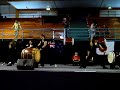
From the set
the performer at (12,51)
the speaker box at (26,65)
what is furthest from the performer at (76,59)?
the speaker box at (26,65)

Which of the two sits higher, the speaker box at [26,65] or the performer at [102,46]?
the performer at [102,46]

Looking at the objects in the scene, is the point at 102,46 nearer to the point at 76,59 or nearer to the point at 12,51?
the point at 76,59

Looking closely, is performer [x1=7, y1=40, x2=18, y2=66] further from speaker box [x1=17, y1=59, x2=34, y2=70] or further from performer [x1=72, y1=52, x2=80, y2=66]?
speaker box [x1=17, y1=59, x2=34, y2=70]

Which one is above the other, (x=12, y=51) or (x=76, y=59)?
(x=12, y=51)

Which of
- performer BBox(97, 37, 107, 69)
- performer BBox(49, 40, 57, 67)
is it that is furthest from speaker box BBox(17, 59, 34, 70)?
performer BBox(49, 40, 57, 67)

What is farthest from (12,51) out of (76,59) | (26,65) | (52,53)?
(26,65)

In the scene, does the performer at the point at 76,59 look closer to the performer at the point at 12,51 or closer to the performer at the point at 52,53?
the performer at the point at 52,53

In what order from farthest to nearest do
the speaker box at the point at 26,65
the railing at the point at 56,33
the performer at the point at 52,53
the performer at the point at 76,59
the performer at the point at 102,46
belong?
1. the railing at the point at 56,33
2. the performer at the point at 52,53
3. the performer at the point at 76,59
4. the performer at the point at 102,46
5. the speaker box at the point at 26,65

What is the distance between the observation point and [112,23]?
16.9 m
